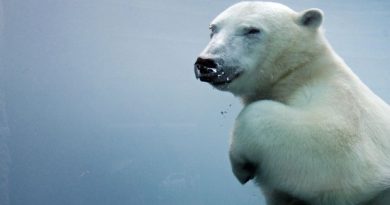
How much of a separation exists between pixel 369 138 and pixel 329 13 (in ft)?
19.1

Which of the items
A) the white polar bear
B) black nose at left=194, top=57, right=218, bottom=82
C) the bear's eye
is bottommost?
the white polar bear

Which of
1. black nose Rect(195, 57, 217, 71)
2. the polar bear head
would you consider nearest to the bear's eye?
the polar bear head

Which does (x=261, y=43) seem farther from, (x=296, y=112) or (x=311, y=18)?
(x=296, y=112)

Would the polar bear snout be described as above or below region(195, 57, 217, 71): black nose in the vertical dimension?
below

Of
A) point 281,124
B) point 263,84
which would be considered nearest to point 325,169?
point 281,124

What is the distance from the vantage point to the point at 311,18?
189cm

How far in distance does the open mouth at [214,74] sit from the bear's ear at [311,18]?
1.29ft

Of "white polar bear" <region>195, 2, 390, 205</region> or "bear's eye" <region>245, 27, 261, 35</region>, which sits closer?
"white polar bear" <region>195, 2, 390, 205</region>

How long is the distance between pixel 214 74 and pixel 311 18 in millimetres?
565

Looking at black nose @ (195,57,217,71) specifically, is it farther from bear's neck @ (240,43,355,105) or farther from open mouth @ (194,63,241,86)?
bear's neck @ (240,43,355,105)

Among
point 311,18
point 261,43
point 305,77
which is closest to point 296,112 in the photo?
Result: point 305,77

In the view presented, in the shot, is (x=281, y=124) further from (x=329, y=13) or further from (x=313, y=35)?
(x=329, y=13)

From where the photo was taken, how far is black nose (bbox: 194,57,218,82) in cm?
154

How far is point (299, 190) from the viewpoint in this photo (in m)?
1.52
